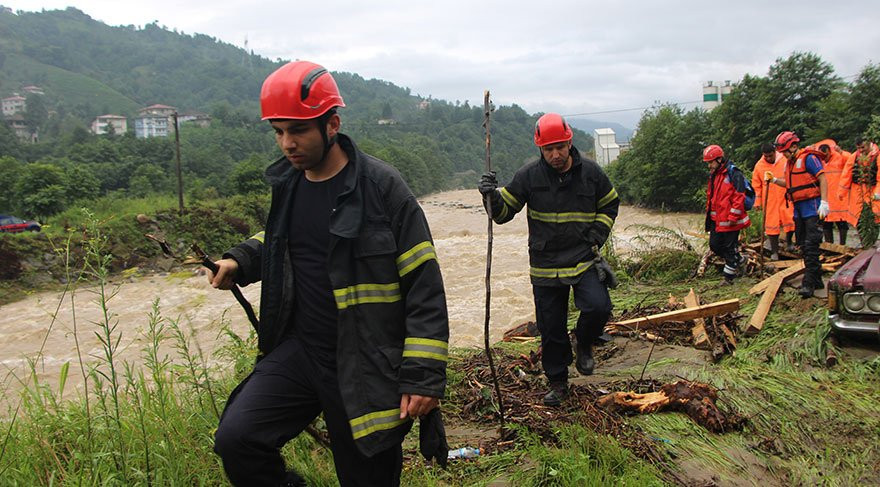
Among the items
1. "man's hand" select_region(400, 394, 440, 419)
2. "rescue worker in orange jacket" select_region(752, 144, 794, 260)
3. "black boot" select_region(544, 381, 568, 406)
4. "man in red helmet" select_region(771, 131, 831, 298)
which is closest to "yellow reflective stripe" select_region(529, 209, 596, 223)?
"black boot" select_region(544, 381, 568, 406)

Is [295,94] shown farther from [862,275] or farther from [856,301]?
[862,275]

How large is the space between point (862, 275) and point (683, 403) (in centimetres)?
204

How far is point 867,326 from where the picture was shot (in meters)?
4.48

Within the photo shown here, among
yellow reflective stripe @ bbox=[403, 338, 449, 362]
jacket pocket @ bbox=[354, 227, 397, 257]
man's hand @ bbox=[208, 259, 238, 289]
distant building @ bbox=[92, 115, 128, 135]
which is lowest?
yellow reflective stripe @ bbox=[403, 338, 449, 362]

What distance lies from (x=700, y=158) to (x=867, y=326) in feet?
79.1

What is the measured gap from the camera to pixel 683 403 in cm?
384

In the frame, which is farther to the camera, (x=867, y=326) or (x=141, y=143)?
(x=141, y=143)

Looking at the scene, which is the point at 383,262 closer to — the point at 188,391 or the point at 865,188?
the point at 188,391

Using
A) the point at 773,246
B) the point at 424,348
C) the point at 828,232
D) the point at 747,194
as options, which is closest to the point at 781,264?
the point at 773,246

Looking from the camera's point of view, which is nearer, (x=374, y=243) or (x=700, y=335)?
(x=374, y=243)

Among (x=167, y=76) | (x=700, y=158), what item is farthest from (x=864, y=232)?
(x=167, y=76)

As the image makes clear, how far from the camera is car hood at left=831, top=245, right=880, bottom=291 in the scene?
4.49m

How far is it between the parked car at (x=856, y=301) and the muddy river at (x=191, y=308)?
4.85m

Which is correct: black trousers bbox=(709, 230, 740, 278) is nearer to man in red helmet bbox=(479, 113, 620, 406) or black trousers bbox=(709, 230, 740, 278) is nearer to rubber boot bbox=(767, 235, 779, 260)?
rubber boot bbox=(767, 235, 779, 260)
